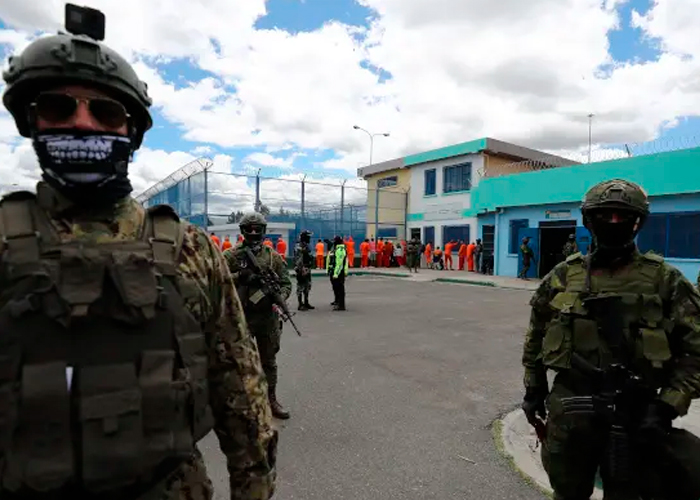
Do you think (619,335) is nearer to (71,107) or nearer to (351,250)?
(71,107)

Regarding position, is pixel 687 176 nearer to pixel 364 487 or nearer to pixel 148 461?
pixel 364 487

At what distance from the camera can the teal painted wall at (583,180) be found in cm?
1348

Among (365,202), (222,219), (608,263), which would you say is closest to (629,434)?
(608,263)

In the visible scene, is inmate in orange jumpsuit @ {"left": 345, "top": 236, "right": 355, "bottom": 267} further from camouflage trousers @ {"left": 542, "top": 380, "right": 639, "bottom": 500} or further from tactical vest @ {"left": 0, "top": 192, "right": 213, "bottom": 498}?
tactical vest @ {"left": 0, "top": 192, "right": 213, "bottom": 498}

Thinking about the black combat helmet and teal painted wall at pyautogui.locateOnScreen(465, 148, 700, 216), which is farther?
teal painted wall at pyautogui.locateOnScreen(465, 148, 700, 216)

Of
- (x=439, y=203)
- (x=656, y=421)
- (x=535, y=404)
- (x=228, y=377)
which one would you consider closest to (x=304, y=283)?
(x=535, y=404)

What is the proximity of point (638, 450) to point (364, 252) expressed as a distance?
2023 centimetres

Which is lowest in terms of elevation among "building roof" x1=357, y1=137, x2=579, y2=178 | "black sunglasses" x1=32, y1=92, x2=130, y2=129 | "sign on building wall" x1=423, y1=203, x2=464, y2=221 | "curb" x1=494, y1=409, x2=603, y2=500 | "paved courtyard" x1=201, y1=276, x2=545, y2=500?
"paved courtyard" x1=201, y1=276, x2=545, y2=500

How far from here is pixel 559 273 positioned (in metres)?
2.55

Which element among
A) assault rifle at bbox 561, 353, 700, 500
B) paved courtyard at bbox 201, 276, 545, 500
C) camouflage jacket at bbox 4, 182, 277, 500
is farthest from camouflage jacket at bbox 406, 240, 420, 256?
camouflage jacket at bbox 4, 182, 277, 500

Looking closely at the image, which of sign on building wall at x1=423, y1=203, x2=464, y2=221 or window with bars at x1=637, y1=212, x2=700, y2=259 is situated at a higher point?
sign on building wall at x1=423, y1=203, x2=464, y2=221

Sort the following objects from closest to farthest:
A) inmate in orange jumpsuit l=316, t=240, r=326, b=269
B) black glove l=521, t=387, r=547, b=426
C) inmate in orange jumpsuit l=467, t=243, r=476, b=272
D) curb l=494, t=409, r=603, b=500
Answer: black glove l=521, t=387, r=547, b=426
curb l=494, t=409, r=603, b=500
inmate in orange jumpsuit l=316, t=240, r=326, b=269
inmate in orange jumpsuit l=467, t=243, r=476, b=272

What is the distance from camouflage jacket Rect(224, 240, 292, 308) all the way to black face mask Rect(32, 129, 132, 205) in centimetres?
335

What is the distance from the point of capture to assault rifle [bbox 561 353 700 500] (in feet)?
6.87
